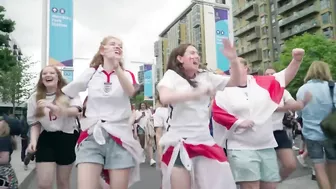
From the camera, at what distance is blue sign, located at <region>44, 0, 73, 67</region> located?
33.7 feet

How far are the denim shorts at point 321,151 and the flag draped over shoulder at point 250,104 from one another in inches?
54.5

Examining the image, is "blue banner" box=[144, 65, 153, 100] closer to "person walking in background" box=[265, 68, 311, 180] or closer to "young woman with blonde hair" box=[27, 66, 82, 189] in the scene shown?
"person walking in background" box=[265, 68, 311, 180]

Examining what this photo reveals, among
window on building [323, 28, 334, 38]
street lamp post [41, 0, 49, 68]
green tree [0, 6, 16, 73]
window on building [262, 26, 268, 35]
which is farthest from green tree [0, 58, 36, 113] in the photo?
window on building [262, 26, 268, 35]

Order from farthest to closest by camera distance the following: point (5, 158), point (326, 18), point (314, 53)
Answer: point (326, 18)
point (314, 53)
point (5, 158)

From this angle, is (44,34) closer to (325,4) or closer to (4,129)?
(4,129)

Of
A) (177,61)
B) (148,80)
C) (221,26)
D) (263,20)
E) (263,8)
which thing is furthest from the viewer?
(263,20)

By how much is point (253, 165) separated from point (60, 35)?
25.9 ft

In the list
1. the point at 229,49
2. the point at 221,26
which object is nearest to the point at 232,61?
the point at 229,49

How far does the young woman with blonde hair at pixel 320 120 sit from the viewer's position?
5086 millimetres

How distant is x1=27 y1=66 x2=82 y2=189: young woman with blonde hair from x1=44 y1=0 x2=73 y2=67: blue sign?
5.98 meters

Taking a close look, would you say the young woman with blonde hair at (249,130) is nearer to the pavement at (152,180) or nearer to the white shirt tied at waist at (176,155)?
the white shirt tied at waist at (176,155)

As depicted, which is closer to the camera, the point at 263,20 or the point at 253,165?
the point at 253,165

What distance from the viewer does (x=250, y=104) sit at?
390 centimetres

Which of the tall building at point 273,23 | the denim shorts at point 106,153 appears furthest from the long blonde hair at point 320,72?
the tall building at point 273,23
